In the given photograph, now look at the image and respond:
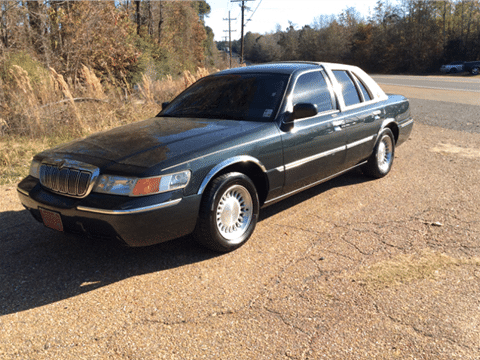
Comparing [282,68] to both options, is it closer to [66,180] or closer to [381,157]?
[381,157]

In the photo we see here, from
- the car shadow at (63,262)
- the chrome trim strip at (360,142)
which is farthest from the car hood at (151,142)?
the chrome trim strip at (360,142)

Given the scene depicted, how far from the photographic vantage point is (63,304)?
2.96 meters

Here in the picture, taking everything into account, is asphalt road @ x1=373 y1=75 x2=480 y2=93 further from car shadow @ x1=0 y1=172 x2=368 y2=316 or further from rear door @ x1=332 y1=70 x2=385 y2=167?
car shadow @ x1=0 y1=172 x2=368 y2=316

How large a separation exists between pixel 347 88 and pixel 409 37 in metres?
57.2

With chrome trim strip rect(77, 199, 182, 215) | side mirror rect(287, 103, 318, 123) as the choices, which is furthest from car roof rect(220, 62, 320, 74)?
chrome trim strip rect(77, 199, 182, 215)

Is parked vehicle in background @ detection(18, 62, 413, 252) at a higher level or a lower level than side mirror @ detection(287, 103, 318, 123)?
lower

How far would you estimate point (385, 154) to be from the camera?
6062 mm

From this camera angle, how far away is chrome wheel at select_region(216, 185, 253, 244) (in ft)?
11.9

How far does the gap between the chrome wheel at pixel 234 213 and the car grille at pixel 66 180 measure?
3.51 ft

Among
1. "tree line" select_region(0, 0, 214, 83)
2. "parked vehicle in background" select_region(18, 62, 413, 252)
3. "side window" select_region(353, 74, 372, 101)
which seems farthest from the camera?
"tree line" select_region(0, 0, 214, 83)

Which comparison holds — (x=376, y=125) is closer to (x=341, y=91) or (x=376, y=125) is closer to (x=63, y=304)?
(x=341, y=91)

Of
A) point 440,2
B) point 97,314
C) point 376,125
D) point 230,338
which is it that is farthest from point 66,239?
point 440,2

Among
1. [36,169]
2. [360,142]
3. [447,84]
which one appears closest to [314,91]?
[360,142]

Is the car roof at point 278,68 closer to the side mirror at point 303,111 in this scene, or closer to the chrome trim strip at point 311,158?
the side mirror at point 303,111
